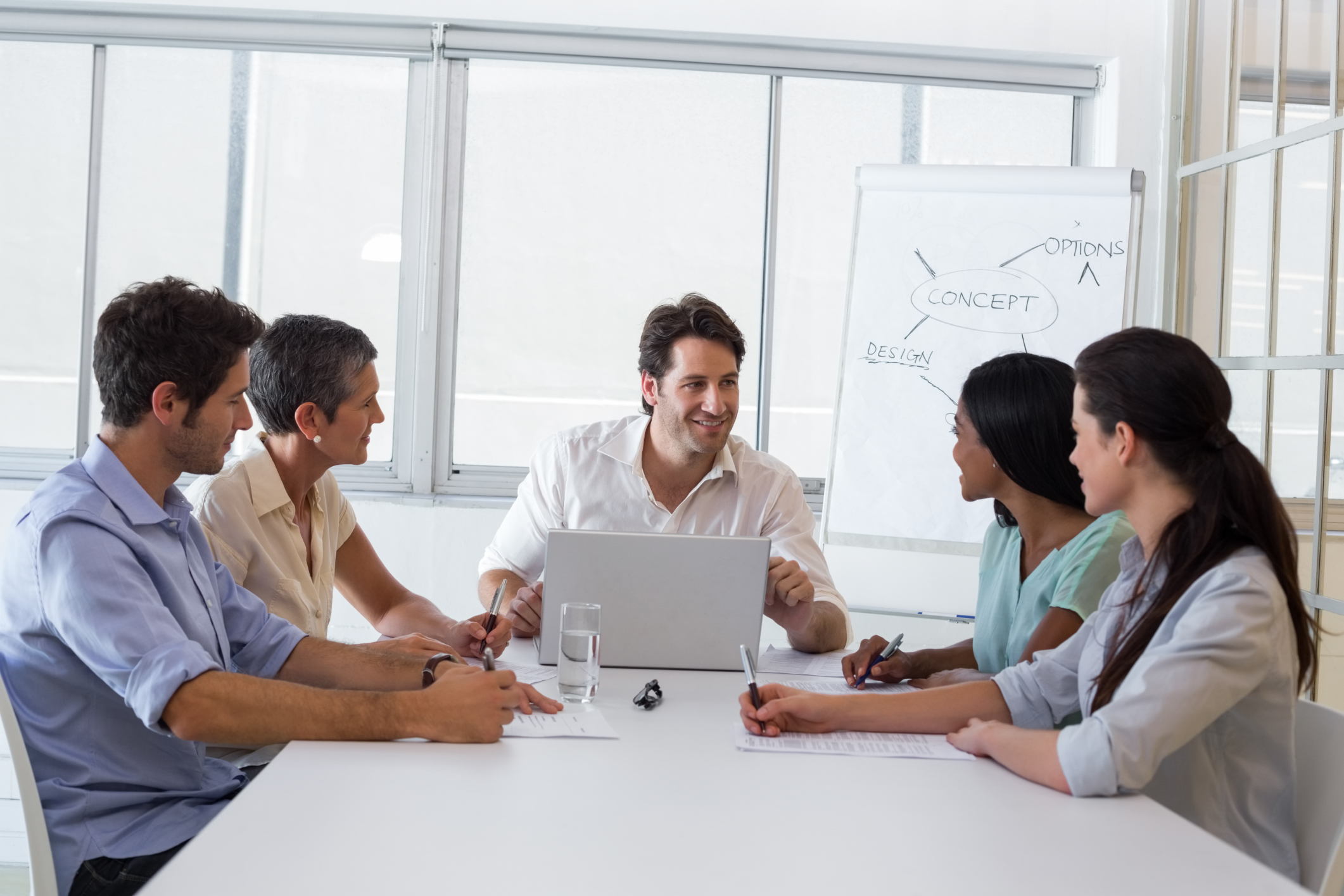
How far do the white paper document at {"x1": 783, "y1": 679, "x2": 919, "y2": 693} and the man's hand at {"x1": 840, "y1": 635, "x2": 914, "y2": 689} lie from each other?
12mm

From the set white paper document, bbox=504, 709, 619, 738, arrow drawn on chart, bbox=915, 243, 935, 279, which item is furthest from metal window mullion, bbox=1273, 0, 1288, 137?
white paper document, bbox=504, 709, 619, 738

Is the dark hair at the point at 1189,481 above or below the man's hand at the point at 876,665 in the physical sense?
above

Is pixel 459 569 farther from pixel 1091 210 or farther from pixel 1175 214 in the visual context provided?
pixel 1175 214

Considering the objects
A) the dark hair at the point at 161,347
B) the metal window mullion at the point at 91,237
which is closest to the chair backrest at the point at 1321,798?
the dark hair at the point at 161,347

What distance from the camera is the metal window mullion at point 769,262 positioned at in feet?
11.7

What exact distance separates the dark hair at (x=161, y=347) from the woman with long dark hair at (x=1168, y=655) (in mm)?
911

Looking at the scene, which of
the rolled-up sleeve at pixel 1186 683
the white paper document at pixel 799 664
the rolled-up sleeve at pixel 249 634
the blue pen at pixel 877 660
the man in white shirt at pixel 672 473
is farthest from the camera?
the man in white shirt at pixel 672 473

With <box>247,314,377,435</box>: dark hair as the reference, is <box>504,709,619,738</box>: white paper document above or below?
below

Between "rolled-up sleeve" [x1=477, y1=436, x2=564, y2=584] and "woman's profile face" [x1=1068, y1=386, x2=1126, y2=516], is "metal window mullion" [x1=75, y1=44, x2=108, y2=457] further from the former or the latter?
"woman's profile face" [x1=1068, y1=386, x2=1126, y2=516]

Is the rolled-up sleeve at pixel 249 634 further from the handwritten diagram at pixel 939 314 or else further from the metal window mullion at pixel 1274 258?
the metal window mullion at pixel 1274 258

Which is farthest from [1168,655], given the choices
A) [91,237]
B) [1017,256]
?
[91,237]

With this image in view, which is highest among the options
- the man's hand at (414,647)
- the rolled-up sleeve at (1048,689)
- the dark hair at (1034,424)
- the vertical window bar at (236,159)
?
the vertical window bar at (236,159)

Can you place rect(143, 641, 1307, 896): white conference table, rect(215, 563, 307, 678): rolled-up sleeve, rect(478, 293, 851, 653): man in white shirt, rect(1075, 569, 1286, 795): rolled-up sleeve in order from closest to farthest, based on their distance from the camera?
rect(143, 641, 1307, 896): white conference table, rect(1075, 569, 1286, 795): rolled-up sleeve, rect(215, 563, 307, 678): rolled-up sleeve, rect(478, 293, 851, 653): man in white shirt

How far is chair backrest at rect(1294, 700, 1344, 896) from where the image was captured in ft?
4.17
